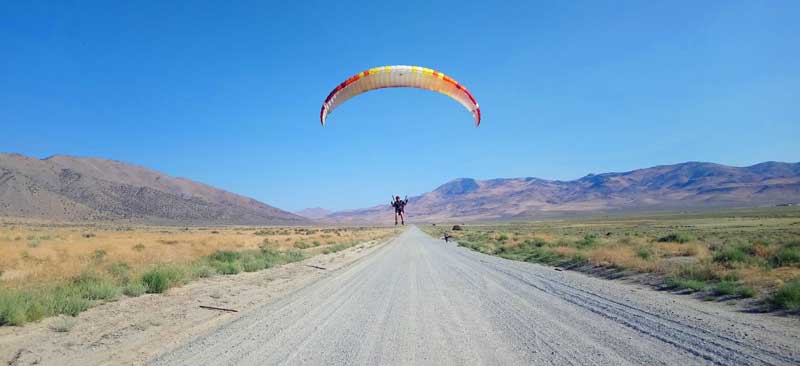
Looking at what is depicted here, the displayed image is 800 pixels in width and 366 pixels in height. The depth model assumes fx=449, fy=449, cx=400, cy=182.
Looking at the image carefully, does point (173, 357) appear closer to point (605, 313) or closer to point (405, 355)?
point (405, 355)

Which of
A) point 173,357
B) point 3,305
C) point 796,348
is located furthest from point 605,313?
point 3,305

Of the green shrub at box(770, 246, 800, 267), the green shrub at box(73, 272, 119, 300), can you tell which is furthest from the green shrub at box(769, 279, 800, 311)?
the green shrub at box(73, 272, 119, 300)

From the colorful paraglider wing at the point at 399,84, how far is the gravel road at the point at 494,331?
10543 millimetres

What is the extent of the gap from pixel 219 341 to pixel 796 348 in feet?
27.0

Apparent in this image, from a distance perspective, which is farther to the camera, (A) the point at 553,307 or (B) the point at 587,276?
(B) the point at 587,276

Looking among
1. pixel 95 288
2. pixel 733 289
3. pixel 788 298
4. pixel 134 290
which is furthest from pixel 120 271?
pixel 788 298

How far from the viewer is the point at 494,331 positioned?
288 inches

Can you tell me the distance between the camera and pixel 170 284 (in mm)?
12547

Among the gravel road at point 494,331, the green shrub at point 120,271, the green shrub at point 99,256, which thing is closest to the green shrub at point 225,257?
the green shrub at point 99,256

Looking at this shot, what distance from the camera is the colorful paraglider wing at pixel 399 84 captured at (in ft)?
63.3

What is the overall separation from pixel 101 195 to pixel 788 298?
142546 mm

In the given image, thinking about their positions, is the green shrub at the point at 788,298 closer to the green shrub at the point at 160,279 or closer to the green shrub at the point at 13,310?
the green shrub at the point at 13,310

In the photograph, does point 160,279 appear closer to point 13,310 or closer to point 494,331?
point 13,310

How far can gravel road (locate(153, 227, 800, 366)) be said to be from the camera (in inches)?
231
